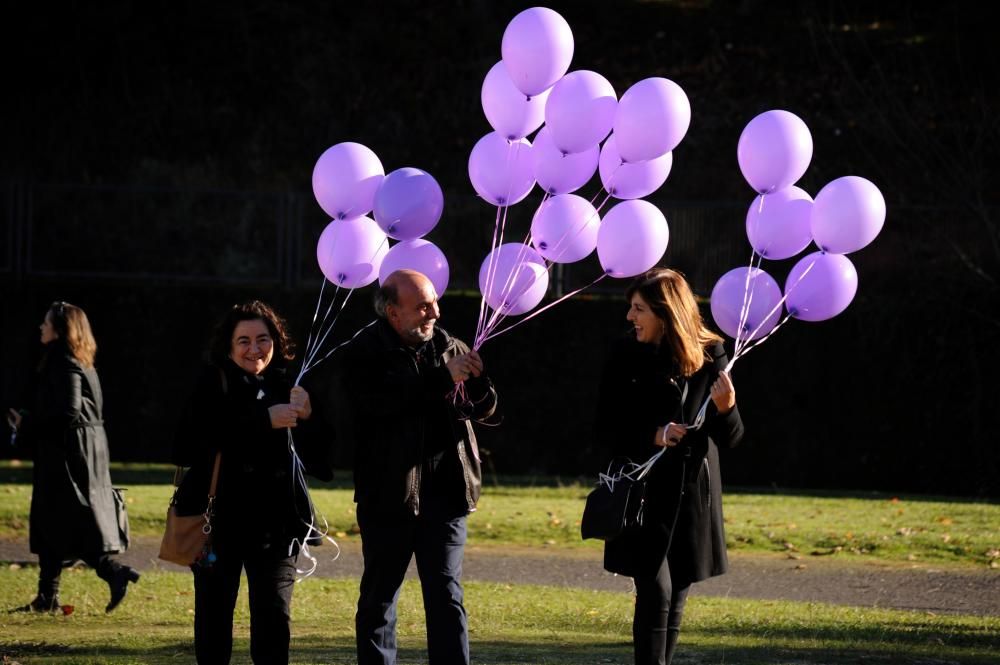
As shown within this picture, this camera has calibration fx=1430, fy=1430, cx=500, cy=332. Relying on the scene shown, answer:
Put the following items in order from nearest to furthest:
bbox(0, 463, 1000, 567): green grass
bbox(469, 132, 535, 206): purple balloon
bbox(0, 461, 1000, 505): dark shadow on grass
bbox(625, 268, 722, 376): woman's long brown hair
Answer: bbox(625, 268, 722, 376): woman's long brown hair
bbox(469, 132, 535, 206): purple balloon
bbox(0, 463, 1000, 567): green grass
bbox(0, 461, 1000, 505): dark shadow on grass

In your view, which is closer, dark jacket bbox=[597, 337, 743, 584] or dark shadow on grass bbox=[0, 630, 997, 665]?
dark jacket bbox=[597, 337, 743, 584]

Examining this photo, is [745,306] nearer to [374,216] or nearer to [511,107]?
[511,107]

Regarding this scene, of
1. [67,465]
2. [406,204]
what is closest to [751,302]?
[406,204]

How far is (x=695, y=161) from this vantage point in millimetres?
24688

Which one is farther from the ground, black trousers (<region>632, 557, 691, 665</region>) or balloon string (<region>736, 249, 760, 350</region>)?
balloon string (<region>736, 249, 760, 350</region>)

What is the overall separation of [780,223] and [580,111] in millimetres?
1129

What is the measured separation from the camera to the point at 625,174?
280 inches

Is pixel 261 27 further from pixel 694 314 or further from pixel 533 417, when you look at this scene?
pixel 694 314

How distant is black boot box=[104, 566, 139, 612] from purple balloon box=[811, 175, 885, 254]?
4.58m

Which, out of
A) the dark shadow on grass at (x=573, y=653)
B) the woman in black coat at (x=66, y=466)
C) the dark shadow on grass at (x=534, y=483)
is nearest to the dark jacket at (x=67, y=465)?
the woman in black coat at (x=66, y=466)

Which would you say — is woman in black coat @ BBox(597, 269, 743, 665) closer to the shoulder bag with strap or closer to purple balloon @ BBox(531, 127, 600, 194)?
purple balloon @ BBox(531, 127, 600, 194)

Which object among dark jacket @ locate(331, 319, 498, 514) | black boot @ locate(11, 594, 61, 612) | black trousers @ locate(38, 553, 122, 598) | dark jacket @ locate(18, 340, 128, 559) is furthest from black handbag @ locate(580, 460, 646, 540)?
black boot @ locate(11, 594, 61, 612)

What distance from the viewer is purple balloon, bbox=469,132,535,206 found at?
23.4 feet

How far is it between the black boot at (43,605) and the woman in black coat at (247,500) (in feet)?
10.8
